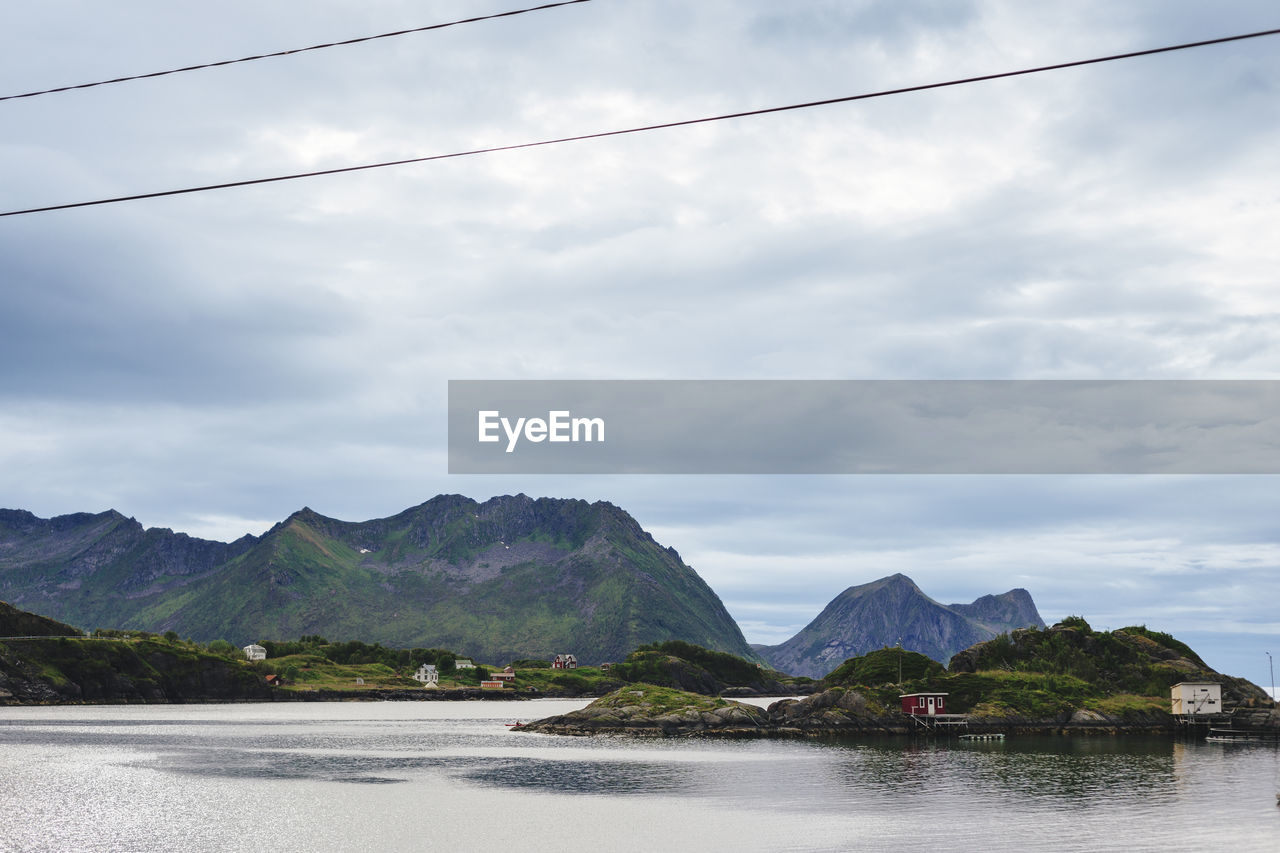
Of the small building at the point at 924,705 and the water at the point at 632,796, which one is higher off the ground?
the water at the point at 632,796

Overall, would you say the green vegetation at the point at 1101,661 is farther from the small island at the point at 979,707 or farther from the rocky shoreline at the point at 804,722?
the rocky shoreline at the point at 804,722

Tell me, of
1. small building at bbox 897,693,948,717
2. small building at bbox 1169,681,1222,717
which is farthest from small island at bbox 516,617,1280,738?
small building at bbox 1169,681,1222,717

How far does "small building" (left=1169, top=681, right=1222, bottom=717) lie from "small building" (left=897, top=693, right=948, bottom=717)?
39.0 m

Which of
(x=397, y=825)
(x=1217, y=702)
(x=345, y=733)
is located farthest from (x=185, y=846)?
(x=1217, y=702)

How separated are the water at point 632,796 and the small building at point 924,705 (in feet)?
79.1

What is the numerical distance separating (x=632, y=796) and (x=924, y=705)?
96844mm

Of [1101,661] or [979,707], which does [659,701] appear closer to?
[979,707]

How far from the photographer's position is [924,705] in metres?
164

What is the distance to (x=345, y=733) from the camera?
546 ft

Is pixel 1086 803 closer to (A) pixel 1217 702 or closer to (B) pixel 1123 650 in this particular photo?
(A) pixel 1217 702

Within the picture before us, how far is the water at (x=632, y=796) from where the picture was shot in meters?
61.4

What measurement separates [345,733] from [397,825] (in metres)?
108

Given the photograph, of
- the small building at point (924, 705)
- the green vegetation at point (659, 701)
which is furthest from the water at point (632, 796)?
the green vegetation at point (659, 701)

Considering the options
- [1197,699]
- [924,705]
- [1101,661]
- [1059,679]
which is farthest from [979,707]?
[1101,661]
